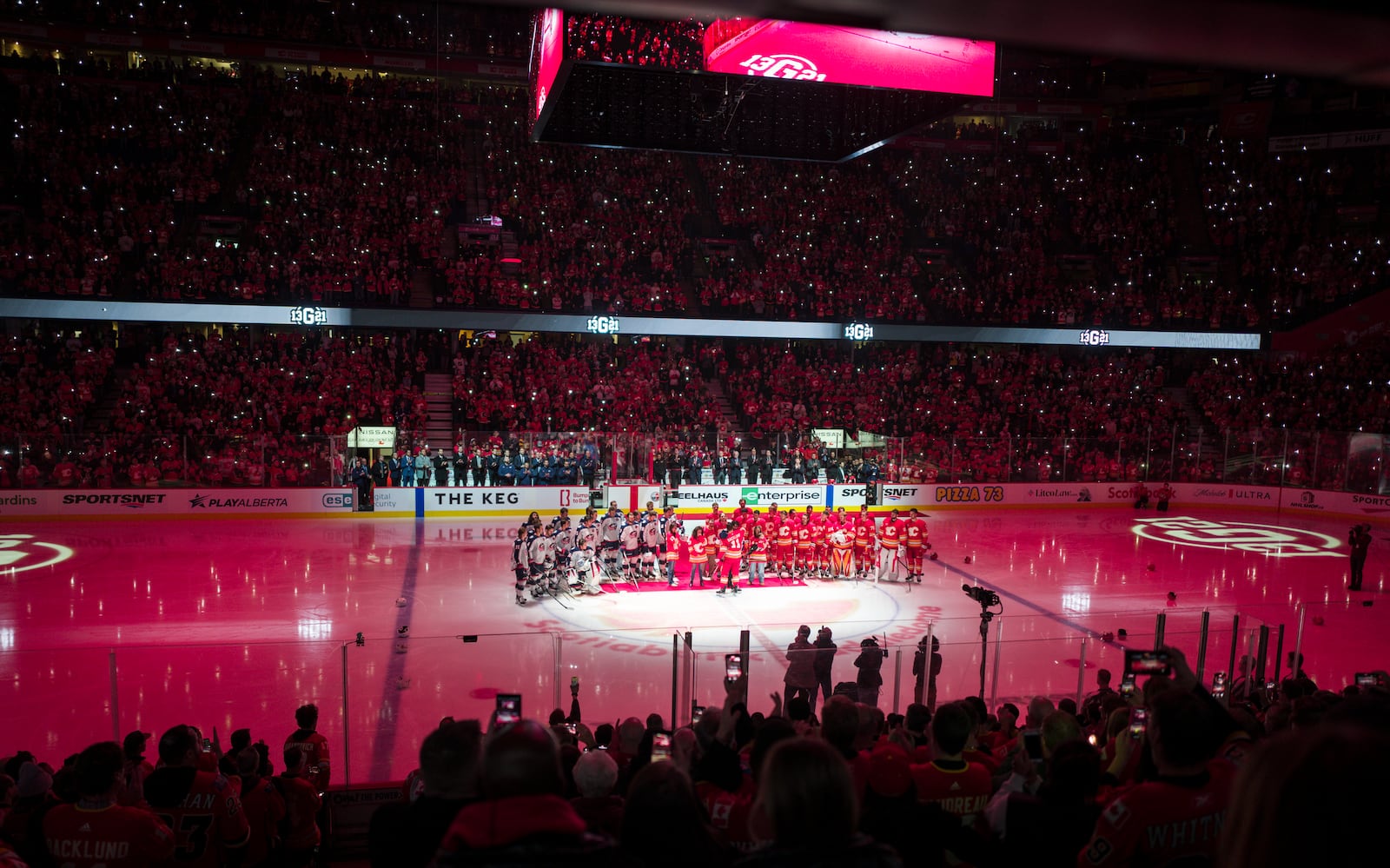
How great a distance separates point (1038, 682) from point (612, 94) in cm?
663

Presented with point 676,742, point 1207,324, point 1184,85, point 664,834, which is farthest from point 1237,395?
point 664,834

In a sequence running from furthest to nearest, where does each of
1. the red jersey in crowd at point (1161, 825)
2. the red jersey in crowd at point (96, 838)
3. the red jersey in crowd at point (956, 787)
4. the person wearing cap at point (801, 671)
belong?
the person wearing cap at point (801, 671) → the red jersey in crowd at point (956, 787) → the red jersey in crowd at point (96, 838) → the red jersey in crowd at point (1161, 825)

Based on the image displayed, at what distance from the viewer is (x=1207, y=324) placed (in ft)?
106

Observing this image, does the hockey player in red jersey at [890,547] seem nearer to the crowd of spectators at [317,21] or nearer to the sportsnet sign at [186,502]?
the sportsnet sign at [186,502]

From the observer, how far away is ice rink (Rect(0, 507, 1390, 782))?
8.14 metres

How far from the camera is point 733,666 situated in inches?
285

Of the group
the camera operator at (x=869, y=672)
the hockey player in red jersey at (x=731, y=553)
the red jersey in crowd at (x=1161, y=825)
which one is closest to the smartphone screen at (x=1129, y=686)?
the camera operator at (x=869, y=672)

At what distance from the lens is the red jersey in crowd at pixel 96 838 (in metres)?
3.50

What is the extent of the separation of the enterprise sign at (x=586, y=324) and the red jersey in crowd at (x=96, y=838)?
24.6 metres

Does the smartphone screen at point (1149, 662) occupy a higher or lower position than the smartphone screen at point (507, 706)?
higher

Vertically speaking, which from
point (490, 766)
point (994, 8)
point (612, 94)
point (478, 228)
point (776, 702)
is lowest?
point (776, 702)

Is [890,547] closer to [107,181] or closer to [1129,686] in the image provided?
[1129,686]

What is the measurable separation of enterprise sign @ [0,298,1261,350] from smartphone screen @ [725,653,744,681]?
22.0 meters

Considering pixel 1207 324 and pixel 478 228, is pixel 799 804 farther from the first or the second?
pixel 1207 324
